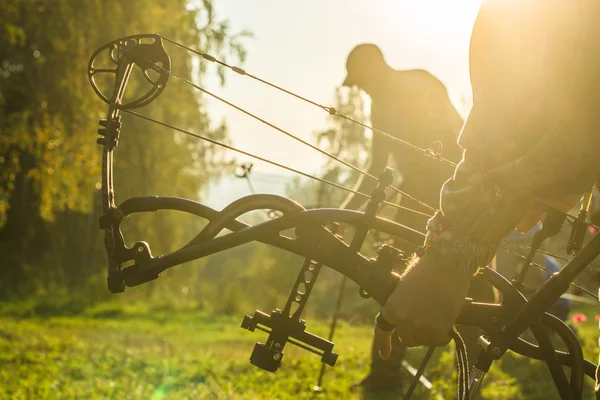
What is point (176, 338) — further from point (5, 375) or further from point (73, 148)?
point (5, 375)

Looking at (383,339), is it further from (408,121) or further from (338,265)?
(408,121)

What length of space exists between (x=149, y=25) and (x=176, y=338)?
7274 mm

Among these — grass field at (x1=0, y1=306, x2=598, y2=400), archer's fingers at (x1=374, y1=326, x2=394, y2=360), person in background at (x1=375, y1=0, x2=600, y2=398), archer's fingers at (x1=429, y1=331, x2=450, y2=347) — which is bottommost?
grass field at (x1=0, y1=306, x2=598, y2=400)

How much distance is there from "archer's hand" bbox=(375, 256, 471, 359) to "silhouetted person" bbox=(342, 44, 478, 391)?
3.61m

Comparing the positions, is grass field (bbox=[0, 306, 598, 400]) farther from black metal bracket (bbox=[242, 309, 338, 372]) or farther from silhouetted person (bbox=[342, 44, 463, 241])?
black metal bracket (bbox=[242, 309, 338, 372])

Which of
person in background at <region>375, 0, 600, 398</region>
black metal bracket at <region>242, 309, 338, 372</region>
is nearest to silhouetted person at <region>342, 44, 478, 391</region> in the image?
black metal bracket at <region>242, 309, 338, 372</region>

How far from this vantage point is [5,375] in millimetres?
8078

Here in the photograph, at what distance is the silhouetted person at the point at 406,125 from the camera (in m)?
6.02

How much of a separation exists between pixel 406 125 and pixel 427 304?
464cm

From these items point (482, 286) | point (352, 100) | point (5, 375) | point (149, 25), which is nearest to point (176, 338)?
point (149, 25)

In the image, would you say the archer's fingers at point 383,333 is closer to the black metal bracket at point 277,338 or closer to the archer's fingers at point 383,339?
A: the archer's fingers at point 383,339

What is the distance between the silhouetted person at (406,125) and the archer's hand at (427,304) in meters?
3.61

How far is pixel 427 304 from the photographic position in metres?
1.92

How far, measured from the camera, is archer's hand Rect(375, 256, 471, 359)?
1919 mm
